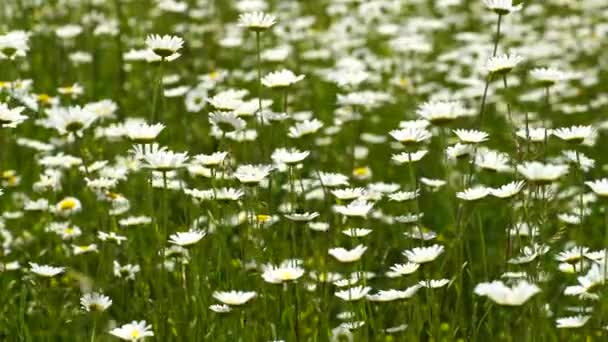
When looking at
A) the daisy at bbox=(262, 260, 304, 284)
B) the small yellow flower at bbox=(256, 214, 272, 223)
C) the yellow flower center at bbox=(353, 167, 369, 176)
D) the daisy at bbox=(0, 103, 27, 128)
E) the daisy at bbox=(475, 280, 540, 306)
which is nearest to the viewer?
the daisy at bbox=(475, 280, 540, 306)

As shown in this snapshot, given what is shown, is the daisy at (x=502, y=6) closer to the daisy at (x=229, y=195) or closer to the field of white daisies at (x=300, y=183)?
the field of white daisies at (x=300, y=183)

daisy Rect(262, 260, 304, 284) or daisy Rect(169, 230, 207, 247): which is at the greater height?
daisy Rect(169, 230, 207, 247)

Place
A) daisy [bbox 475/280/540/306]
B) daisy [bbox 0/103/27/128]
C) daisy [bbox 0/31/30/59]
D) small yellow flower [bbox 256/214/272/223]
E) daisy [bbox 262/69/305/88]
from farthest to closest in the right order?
daisy [bbox 0/31/30/59], daisy [bbox 262/69/305/88], small yellow flower [bbox 256/214/272/223], daisy [bbox 0/103/27/128], daisy [bbox 475/280/540/306]

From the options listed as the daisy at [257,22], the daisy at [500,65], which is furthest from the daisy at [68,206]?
the daisy at [500,65]

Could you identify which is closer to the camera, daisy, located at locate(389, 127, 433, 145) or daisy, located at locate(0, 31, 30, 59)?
daisy, located at locate(389, 127, 433, 145)

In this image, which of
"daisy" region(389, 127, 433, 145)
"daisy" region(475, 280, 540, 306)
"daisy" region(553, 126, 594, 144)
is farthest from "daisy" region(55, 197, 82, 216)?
"daisy" region(475, 280, 540, 306)

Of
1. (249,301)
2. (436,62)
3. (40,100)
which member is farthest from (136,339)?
(436,62)

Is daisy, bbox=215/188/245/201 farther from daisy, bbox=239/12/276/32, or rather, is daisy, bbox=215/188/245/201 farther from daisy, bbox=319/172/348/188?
daisy, bbox=239/12/276/32

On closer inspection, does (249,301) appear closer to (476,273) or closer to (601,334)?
(601,334)

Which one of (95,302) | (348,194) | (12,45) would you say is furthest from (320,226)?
(12,45)
